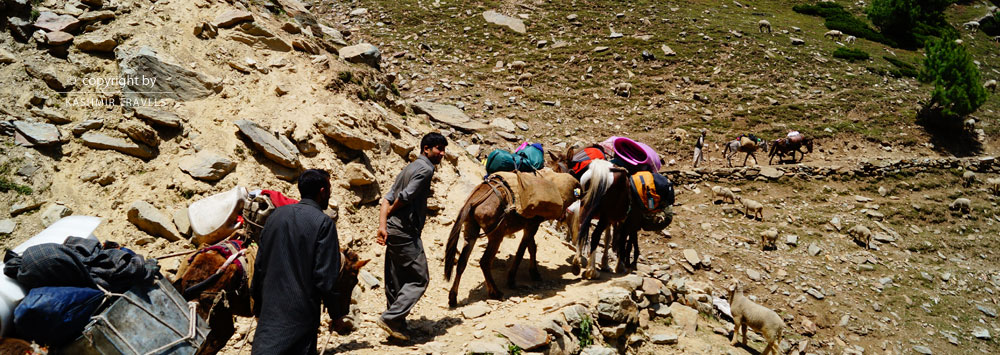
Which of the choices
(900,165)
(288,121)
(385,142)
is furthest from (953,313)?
(288,121)

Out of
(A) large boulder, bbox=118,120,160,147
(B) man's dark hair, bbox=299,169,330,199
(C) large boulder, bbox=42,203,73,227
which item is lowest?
(C) large boulder, bbox=42,203,73,227

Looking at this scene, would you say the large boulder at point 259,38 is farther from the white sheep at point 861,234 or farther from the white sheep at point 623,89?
the white sheep at point 861,234

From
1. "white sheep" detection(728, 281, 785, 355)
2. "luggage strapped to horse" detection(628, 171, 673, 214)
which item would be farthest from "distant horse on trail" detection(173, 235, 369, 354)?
"white sheep" detection(728, 281, 785, 355)

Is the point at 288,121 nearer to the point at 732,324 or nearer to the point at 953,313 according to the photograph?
the point at 732,324

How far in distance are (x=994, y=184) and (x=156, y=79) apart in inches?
845

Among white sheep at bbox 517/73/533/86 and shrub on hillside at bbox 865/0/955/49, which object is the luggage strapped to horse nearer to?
white sheep at bbox 517/73/533/86

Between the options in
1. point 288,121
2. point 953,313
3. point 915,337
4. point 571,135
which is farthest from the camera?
point 571,135

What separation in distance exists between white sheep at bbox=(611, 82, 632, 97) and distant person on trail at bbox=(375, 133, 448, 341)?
525 inches

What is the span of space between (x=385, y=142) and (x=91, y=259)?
202 inches

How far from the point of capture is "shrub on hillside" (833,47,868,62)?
20484mm

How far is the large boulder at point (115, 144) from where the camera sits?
5602 mm

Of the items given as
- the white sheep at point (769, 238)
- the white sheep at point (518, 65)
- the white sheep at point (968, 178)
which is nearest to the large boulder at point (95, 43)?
the white sheep at point (769, 238)

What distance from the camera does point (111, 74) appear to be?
6.46 meters

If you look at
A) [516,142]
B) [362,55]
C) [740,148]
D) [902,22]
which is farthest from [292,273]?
[902,22]
